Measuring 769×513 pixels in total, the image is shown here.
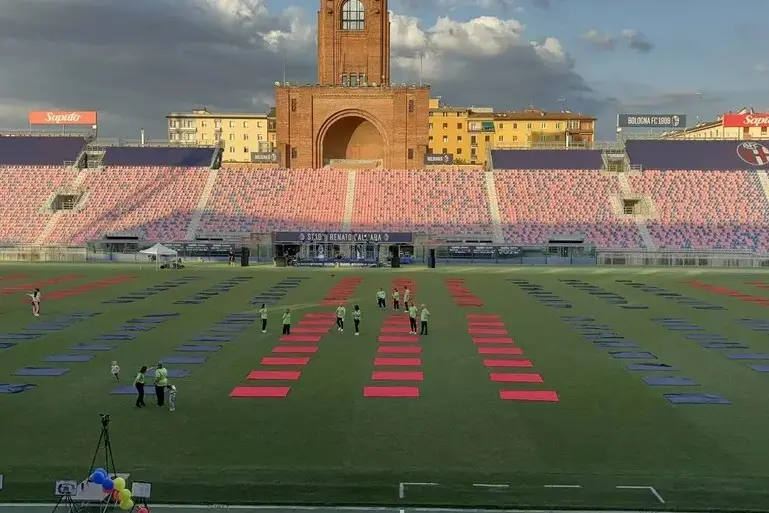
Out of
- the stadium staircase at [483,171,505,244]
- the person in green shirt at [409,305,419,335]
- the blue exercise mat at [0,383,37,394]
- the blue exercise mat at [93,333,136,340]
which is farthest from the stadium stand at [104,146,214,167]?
the blue exercise mat at [0,383,37,394]

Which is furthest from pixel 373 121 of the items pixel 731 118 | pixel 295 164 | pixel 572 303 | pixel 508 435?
pixel 508 435

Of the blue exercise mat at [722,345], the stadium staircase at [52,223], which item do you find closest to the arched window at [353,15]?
the stadium staircase at [52,223]

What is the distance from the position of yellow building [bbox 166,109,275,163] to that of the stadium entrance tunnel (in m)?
75.0

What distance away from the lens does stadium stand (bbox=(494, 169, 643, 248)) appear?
74.0 metres

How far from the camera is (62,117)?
93250 millimetres

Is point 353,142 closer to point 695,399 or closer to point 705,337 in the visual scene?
point 705,337

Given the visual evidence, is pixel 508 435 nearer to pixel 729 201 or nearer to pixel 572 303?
pixel 572 303

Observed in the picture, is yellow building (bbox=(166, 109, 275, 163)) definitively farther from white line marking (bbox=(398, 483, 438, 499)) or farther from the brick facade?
white line marking (bbox=(398, 483, 438, 499))

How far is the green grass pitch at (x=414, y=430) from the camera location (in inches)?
535

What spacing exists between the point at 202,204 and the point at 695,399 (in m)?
66.7

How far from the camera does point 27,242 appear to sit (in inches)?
2862

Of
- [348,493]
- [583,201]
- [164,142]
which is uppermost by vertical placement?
[164,142]

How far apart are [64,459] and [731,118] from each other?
10007 centimetres

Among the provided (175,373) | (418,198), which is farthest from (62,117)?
(175,373)
